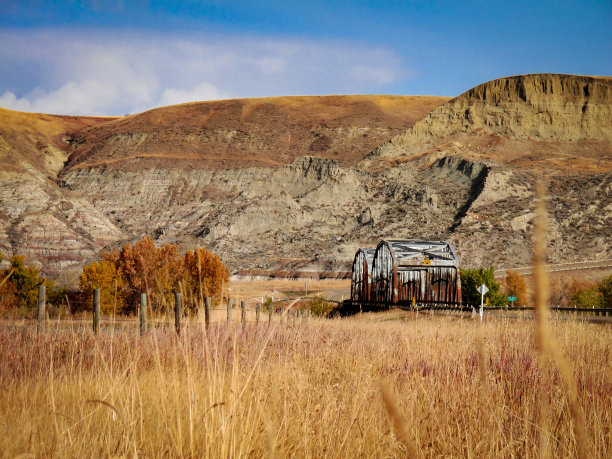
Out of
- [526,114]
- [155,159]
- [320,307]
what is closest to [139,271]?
[320,307]

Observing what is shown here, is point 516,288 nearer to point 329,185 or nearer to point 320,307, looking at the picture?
point 320,307

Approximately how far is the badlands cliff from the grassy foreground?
2611 inches

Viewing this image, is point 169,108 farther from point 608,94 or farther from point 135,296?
point 135,296

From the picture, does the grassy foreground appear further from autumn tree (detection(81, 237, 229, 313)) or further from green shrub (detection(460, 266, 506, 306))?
green shrub (detection(460, 266, 506, 306))

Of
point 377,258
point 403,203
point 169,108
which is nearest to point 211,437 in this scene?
point 377,258

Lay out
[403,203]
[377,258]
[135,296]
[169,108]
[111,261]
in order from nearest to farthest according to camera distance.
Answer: [377,258] → [135,296] → [111,261] → [403,203] → [169,108]

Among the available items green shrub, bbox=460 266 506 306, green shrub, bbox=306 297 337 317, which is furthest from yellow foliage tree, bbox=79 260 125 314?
green shrub, bbox=460 266 506 306

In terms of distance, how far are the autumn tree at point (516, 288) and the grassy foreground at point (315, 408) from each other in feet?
161

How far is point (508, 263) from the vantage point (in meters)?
67.7

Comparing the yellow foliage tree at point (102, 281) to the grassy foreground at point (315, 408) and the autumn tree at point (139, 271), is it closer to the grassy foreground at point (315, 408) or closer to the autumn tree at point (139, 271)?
the autumn tree at point (139, 271)

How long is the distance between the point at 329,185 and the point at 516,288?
151ft

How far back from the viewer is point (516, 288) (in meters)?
54.6

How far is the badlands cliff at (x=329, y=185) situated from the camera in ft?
246

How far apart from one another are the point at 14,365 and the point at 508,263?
223 feet
